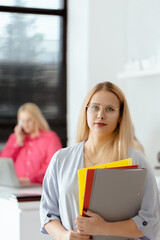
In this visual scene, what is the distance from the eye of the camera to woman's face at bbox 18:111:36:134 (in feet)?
15.2

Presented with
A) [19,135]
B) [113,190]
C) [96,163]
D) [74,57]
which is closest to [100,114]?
[96,163]

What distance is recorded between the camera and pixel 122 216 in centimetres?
167

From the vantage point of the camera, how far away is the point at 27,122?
464 cm

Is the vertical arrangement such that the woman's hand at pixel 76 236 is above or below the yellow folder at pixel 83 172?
below

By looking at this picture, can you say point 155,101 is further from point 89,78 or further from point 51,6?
point 51,6

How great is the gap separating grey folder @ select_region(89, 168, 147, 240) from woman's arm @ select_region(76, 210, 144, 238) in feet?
0.07

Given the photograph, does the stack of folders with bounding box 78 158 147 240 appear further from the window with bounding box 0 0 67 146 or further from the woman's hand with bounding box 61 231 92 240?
the window with bounding box 0 0 67 146

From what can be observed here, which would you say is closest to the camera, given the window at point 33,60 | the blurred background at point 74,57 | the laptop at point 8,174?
the laptop at point 8,174

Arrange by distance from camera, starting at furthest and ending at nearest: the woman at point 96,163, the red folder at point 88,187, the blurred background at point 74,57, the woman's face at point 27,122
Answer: the woman's face at point 27,122 < the blurred background at point 74,57 < the woman at point 96,163 < the red folder at point 88,187

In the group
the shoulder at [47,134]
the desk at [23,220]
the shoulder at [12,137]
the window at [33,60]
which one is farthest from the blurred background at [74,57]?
the desk at [23,220]

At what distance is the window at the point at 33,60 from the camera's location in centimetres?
530

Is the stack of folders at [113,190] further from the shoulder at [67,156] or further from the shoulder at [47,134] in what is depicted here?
the shoulder at [47,134]

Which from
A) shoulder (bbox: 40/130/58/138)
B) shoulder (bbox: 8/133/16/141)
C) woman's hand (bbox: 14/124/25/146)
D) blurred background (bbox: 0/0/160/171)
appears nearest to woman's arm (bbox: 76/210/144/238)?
blurred background (bbox: 0/0/160/171)

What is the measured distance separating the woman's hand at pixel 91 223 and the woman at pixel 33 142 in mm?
Answer: 2911
